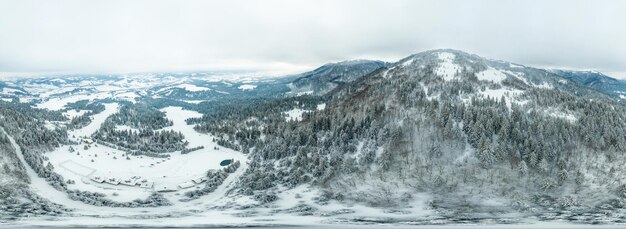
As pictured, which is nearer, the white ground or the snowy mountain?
the snowy mountain

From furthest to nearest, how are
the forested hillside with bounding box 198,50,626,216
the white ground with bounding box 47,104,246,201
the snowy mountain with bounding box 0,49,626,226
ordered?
the white ground with bounding box 47,104,246,201 → the forested hillside with bounding box 198,50,626,216 → the snowy mountain with bounding box 0,49,626,226

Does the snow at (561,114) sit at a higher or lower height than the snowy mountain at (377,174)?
higher

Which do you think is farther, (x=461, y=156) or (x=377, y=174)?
(x=461, y=156)

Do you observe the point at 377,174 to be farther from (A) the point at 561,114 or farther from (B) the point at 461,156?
(A) the point at 561,114

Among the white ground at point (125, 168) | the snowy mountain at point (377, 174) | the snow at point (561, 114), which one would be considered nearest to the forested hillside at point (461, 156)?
the snowy mountain at point (377, 174)

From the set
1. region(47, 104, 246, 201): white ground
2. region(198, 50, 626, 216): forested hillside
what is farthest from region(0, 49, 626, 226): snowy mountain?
region(47, 104, 246, 201): white ground

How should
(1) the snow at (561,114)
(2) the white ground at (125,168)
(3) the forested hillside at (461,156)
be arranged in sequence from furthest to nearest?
(1) the snow at (561,114) → (2) the white ground at (125,168) → (3) the forested hillside at (461,156)

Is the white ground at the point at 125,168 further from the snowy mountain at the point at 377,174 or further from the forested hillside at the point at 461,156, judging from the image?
the forested hillside at the point at 461,156

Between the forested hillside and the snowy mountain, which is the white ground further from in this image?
the forested hillside

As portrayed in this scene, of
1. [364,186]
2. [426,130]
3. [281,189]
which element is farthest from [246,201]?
[426,130]

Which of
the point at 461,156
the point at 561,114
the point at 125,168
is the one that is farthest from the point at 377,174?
the point at 125,168

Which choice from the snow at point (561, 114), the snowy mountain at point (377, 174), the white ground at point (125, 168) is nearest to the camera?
the snowy mountain at point (377, 174)
